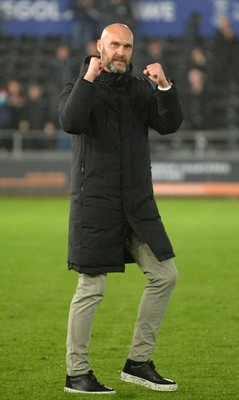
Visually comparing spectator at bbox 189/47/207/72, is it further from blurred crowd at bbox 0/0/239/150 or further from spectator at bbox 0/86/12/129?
spectator at bbox 0/86/12/129

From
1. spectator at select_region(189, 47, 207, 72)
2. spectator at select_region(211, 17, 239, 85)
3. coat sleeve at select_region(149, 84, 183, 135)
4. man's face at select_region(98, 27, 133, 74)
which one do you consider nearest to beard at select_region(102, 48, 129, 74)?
man's face at select_region(98, 27, 133, 74)

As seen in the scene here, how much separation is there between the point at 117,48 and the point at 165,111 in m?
0.48

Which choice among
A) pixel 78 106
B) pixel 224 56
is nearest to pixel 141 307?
pixel 78 106

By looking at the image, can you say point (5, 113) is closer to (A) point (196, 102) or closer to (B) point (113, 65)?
(A) point (196, 102)

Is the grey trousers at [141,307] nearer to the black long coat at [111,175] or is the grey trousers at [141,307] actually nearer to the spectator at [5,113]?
the black long coat at [111,175]

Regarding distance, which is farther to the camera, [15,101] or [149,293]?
[15,101]

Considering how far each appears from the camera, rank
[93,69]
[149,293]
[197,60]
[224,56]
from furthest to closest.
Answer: [224,56]
[197,60]
[149,293]
[93,69]

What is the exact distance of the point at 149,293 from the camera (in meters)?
6.00

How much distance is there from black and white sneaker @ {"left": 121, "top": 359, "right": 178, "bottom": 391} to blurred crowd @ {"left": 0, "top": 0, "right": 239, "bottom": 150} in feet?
57.4

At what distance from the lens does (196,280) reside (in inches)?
433

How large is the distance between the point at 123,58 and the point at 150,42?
1930cm

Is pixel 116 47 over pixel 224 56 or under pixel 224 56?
under

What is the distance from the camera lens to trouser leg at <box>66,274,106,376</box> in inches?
229

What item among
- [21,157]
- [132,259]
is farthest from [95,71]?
[21,157]
